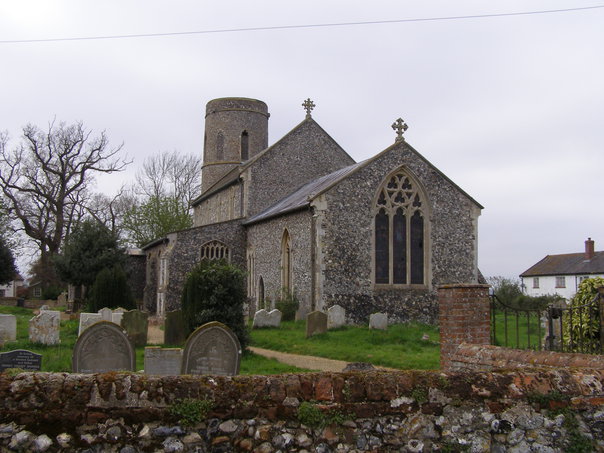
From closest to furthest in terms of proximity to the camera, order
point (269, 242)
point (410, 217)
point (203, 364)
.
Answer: point (203, 364) → point (410, 217) → point (269, 242)

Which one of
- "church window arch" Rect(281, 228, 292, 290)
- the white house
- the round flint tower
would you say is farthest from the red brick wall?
the white house

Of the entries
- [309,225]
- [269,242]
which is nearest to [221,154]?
[269,242]

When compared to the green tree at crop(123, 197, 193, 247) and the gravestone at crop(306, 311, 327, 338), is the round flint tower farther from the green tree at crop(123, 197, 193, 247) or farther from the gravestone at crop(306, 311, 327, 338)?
the gravestone at crop(306, 311, 327, 338)

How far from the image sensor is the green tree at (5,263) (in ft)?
122

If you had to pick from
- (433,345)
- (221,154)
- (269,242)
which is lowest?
(433,345)

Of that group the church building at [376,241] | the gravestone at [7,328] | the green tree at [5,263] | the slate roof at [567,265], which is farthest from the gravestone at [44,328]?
the slate roof at [567,265]

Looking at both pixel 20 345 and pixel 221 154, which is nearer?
pixel 20 345

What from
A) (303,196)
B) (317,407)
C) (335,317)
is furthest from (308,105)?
(317,407)

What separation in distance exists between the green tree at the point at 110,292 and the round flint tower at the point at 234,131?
12644mm

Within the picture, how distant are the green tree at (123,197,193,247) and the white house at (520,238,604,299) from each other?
2767 centimetres

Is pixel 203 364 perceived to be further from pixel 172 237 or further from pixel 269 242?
pixel 172 237

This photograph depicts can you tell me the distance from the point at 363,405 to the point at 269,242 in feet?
67.0

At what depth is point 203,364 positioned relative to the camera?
9.34 metres

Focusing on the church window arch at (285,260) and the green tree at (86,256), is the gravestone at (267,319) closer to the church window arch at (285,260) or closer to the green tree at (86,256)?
the church window arch at (285,260)
